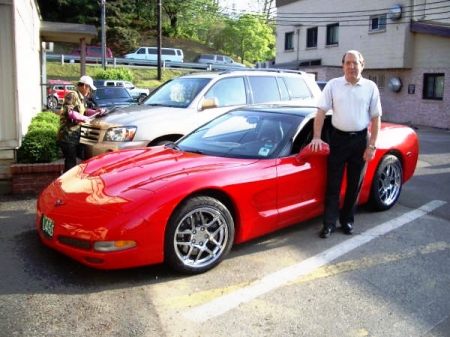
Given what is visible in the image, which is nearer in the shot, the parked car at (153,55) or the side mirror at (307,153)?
the side mirror at (307,153)

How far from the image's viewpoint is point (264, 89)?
815 centimetres

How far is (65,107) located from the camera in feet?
21.4

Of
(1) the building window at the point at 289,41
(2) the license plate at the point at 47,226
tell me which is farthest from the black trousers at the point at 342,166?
(1) the building window at the point at 289,41

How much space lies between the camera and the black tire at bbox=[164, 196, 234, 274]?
151 inches

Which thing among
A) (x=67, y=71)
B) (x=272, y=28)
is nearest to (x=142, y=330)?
(x=67, y=71)

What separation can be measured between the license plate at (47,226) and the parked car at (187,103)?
2.55 meters

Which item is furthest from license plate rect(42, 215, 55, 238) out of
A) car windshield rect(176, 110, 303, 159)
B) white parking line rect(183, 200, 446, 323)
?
car windshield rect(176, 110, 303, 159)

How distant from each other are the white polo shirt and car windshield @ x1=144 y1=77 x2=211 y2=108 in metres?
3.03

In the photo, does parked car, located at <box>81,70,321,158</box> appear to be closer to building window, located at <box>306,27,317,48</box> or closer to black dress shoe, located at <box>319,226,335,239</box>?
black dress shoe, located at <box>319,226,335,239</box>

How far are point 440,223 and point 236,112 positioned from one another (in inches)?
107

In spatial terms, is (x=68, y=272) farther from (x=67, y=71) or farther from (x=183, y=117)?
(x=67, y=71)

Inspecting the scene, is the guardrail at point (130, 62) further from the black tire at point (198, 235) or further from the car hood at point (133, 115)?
the black tire at point (198, 235)

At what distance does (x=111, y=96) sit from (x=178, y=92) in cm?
1133

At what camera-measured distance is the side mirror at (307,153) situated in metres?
4.65
